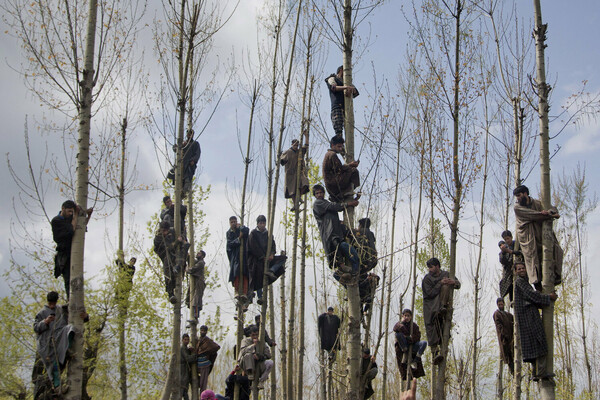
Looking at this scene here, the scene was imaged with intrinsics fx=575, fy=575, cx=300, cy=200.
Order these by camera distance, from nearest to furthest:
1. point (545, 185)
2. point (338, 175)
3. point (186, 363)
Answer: point (545, 185)
point (338, 175)
point (186, 363)

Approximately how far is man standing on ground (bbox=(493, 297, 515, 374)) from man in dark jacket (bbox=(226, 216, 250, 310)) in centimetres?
541

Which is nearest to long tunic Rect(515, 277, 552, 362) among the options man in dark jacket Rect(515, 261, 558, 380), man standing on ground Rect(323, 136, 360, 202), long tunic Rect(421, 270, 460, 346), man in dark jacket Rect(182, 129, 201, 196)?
man in dark jacket Rect(515, 261, 558, 380)

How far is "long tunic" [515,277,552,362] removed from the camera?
8359 millimetres

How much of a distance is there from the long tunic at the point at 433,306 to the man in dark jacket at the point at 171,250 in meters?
4.49

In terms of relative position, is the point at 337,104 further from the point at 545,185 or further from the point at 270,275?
the point at 545,185

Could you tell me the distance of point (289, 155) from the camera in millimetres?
13352

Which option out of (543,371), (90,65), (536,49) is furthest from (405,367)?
(90,65)

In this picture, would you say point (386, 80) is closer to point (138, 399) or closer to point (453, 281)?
point (453, 281)

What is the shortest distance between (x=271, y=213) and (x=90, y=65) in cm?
526

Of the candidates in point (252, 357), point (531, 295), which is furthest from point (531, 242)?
point (252, 357)

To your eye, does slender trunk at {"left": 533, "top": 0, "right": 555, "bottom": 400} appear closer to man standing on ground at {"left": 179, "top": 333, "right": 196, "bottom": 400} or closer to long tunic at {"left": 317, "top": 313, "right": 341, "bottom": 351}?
long tunic at {"left": 317, "top": 313, "right": 341, "bottom": 351}

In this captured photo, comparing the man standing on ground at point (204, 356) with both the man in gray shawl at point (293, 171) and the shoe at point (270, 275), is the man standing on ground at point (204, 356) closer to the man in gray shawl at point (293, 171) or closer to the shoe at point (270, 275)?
the shoe at point (270, 275)

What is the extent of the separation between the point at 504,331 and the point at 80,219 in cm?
861

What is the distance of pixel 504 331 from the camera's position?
465 inches
